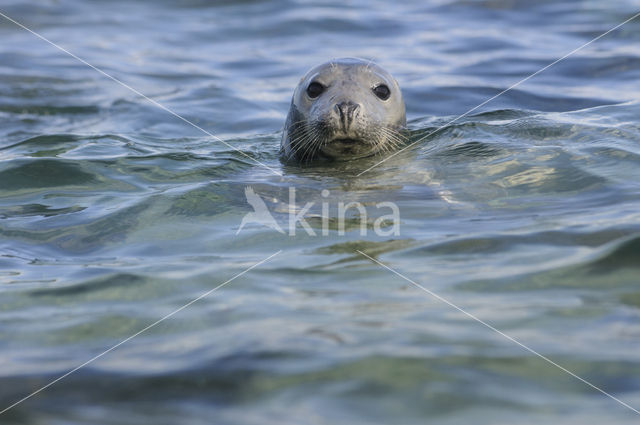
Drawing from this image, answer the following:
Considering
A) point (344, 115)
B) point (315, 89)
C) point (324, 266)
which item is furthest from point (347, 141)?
point (324, 266)

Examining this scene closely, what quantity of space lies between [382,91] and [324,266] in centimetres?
249

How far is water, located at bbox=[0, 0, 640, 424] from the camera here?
8.05ft

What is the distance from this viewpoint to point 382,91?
19.0 feet

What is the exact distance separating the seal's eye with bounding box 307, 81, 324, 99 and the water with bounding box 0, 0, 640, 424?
1.80ft

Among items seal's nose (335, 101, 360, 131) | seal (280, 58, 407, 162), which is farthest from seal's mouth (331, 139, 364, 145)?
seal's nose (335, 101, 360, 131)

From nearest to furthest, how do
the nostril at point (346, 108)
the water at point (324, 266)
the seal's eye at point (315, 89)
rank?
the water at point (324, 266)
the nostril at point (346, 108)
the seal's eye at point (315, 89)

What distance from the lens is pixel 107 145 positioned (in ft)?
21.4

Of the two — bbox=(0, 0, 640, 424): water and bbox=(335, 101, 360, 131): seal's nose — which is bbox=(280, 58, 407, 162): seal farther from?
bbox=(0, 0, 640, 424): water

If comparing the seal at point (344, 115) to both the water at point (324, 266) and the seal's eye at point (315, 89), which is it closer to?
the seal's eye at point (315, 89)

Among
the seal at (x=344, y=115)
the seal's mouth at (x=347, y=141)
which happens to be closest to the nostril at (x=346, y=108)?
the seal at (x=344, y=115)

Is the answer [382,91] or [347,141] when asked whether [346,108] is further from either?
[382,91]

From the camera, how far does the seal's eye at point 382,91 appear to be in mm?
5738

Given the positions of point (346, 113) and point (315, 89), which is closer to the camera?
point (346, 113)

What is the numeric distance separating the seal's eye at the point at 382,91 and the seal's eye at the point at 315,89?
1.24 ft
